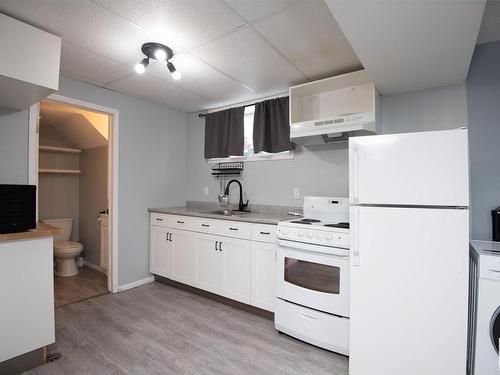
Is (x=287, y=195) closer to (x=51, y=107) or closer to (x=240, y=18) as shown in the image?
(x=240, y=18)

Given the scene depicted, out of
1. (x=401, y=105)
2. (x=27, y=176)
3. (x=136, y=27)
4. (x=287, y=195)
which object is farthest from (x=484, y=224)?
(x=27, y=176)

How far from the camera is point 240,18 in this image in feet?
5.52

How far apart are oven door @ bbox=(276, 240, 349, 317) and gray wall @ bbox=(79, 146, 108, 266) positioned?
9.73ft

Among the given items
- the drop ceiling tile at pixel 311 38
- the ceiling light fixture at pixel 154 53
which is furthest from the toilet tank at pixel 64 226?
the drop ceiling tile at pixel 311 38

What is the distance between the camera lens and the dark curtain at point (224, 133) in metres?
3.27

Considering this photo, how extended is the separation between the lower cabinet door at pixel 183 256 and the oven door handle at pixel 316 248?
4.00 feet

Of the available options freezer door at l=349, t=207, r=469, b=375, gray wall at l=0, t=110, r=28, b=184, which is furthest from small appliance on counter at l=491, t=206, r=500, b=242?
gray wall at l=0, t=110, r=28, b=184

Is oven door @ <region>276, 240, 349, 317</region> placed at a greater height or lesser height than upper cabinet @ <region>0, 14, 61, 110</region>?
lesser

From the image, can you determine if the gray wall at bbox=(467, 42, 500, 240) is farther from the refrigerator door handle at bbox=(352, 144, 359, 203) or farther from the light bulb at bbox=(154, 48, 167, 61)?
the light bulb at bbox=(154, 48, 167, 61)

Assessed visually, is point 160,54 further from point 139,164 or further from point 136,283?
point 136,283

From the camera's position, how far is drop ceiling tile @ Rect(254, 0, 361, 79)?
162 cm

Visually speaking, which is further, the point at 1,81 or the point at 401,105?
the point at 401,105

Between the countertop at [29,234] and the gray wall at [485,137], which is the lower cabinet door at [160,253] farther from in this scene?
the gray wall at [485,137]

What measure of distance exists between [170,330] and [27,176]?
178cm
